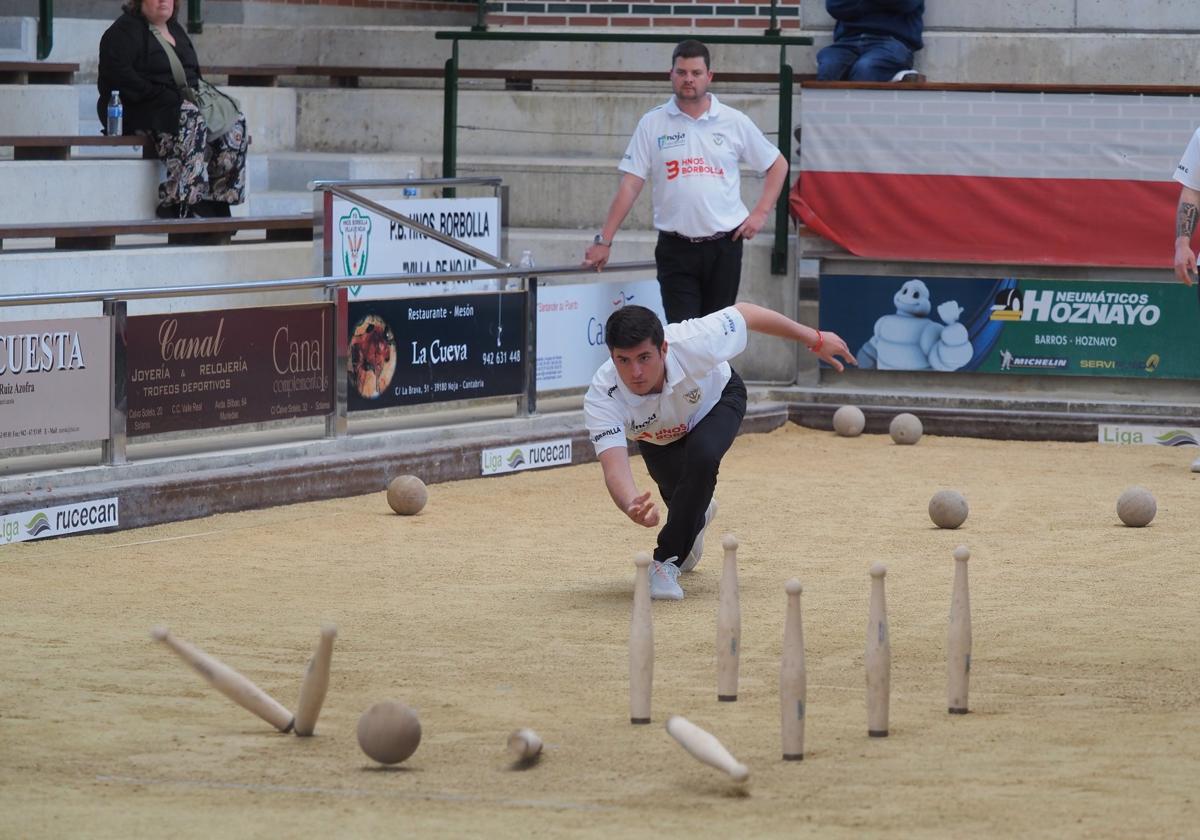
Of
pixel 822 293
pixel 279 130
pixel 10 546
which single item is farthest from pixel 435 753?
pixel 279 130

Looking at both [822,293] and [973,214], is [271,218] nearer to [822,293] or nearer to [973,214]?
[822,293]

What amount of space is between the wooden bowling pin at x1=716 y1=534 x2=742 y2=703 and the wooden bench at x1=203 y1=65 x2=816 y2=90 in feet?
32.7

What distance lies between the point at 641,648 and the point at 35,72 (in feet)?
32.8

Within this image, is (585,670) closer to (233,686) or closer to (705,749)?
(233,686)

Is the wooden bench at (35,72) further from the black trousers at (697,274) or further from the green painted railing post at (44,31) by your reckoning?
the black trousers at (697,274)

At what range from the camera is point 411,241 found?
42.6 feet

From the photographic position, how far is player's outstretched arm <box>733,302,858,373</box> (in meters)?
8.17

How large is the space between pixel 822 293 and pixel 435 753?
382 inches

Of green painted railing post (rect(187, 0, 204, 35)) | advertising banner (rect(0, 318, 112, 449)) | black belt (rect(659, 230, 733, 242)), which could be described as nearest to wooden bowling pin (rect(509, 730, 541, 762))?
advertising banner (rect(0, 318, 112, 449))

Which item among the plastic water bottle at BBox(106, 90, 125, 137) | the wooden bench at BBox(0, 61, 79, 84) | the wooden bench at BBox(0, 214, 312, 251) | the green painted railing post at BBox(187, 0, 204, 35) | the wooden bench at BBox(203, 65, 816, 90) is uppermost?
the green painted railing post at BBox(187, 0, 204, 35)

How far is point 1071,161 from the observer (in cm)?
1454

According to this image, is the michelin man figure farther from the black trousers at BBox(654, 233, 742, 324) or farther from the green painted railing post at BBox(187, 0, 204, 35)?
the green painted railing post at BBox(187, 0, 204, 35)

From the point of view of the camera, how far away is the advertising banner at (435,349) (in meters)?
11.7

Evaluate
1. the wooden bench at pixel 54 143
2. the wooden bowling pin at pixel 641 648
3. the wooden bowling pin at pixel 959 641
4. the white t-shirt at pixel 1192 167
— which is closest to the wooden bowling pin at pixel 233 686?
the wooden bowling pin at pixel 641 648
